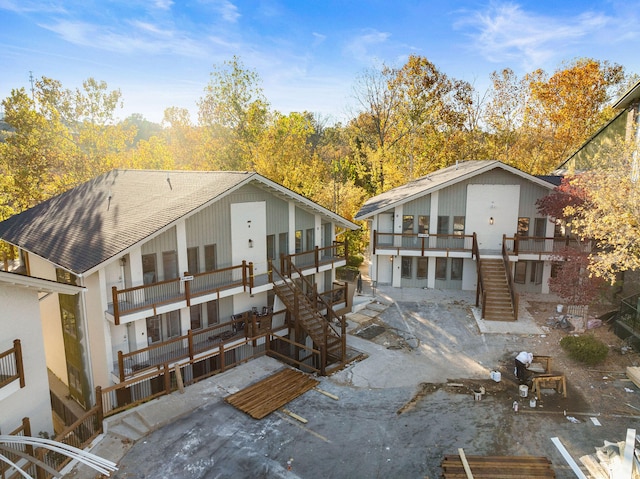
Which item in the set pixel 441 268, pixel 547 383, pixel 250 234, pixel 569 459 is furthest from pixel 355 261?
pixel 569 459

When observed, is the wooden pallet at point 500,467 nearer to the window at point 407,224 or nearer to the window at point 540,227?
the window at point 407,224

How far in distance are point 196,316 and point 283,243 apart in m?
5.31

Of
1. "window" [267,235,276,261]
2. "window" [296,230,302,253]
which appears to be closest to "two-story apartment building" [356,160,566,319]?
"window" [296,230,302,253]

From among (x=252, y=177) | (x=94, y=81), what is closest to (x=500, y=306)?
(x=252, y=177)

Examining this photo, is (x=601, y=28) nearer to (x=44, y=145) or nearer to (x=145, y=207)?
(x=145, y=207)

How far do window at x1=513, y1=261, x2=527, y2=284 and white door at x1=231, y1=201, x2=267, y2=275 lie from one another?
15799 millimetres

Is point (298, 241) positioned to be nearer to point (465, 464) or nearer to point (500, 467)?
point (465, 464)

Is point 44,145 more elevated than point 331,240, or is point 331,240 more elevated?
point 44,145

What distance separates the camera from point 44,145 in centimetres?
3341

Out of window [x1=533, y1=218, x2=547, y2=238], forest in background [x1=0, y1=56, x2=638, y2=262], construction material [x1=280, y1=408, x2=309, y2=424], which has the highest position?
forest in background [x1=0, y1=56, x2=638, y2=262]

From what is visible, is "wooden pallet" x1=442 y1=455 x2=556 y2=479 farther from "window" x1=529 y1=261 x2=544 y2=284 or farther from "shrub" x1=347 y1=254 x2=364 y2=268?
"shrub" x1=347 y1=254 x2=364 y2=268

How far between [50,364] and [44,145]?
2154 cm

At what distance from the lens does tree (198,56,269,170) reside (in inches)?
1646

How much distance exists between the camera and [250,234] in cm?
1859
